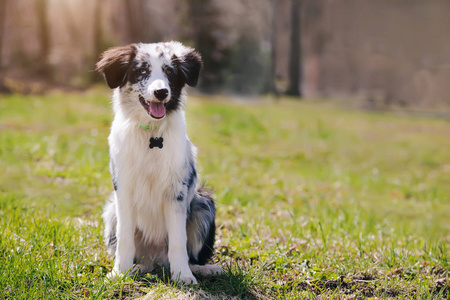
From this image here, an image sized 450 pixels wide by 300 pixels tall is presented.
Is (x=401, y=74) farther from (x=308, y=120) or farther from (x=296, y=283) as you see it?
(x=296, y=283)

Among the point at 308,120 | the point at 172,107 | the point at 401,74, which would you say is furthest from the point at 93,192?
the point at 401,74

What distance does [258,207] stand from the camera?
5320mm

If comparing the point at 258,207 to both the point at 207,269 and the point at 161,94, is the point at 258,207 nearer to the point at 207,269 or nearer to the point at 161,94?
the point at 207,269

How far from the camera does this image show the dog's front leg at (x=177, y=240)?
10.4ft

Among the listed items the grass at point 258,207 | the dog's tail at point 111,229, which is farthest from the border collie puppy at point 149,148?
the grass at point 258,207

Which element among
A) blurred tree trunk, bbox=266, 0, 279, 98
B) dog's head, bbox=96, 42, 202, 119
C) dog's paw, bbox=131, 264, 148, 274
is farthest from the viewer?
blurred tree trunk, bbox=266, 0, 279, 98

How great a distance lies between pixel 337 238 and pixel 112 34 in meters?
12.6

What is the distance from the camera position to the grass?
3254 millimetres

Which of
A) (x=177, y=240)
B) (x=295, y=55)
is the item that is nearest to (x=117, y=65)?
(x=177, y=240)

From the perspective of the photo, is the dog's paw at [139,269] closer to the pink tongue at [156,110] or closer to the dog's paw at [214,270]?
the dog's paw at [214,270]

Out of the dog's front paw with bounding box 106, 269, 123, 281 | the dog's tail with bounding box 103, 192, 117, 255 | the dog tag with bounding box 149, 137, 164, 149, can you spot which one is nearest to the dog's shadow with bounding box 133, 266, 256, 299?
the dog's front paw with bounding box 106, 269, 123, 281

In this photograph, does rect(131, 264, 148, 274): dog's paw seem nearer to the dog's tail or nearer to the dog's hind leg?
the dog's tail

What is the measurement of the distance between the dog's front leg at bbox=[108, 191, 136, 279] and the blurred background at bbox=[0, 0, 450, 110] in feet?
34.9

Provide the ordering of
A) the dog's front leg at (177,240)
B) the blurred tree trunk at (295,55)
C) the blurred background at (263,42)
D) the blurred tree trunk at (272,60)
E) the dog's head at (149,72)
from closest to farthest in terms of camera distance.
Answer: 1. the dog's head at (149,72)
2. the dog's front leg at (177,240)
3. the blurred background at (263,42)
4. the blurred tree trunk at (272,60)
5. the blurred tree trunk at (295,55)
